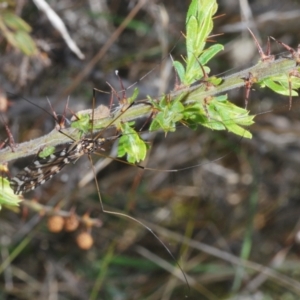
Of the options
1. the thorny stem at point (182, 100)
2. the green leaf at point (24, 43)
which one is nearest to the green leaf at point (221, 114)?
the thorny stem at point (182, 100)

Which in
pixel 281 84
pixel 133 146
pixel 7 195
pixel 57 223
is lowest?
pixel 57 223

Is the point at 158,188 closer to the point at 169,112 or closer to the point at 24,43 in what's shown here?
the point at 24,43

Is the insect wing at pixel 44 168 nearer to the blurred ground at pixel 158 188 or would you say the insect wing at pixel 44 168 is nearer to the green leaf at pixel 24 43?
the green leaf at pixel 24 43

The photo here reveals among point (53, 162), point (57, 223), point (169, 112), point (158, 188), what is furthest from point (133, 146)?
point (158, 188)

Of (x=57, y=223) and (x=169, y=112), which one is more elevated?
(x=169, y=112)

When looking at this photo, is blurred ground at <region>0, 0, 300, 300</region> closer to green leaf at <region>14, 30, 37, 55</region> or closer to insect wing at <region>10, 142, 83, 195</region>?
green leaf at <region>14, 30, 37, 55</region>

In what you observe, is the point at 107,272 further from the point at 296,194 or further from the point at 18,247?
the point at 296,194

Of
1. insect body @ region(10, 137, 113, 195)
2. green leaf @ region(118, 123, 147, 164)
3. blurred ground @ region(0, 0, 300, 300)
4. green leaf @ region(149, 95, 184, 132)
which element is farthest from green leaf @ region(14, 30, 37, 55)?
green leaf @ region(149, 95, 184, 132)
